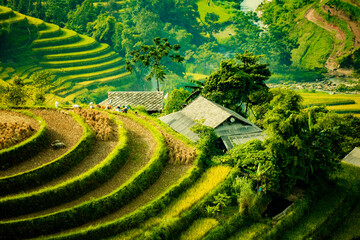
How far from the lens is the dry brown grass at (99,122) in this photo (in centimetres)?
1619

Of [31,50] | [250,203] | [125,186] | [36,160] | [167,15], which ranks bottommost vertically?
[250,203]

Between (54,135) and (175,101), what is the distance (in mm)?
14746

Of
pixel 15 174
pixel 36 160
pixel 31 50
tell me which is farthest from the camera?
pixel 31 50

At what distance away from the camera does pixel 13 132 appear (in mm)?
14328

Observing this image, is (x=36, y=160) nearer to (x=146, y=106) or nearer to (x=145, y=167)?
(x=145, y=167)

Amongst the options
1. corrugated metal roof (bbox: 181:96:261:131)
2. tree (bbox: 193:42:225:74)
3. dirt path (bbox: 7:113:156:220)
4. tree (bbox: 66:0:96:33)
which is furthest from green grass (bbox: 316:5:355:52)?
dirt path (bbox: 7:113:156:220)

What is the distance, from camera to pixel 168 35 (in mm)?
82750

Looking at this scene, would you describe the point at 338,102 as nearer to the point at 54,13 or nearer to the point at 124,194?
the point at 124,194

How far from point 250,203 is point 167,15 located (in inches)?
3327

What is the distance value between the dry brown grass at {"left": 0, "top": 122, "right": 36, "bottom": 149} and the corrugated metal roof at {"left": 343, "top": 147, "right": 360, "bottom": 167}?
19.6m

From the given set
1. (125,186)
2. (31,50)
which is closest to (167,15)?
(31,50)

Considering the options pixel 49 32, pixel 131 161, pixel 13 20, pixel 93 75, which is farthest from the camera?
pixel 49 32

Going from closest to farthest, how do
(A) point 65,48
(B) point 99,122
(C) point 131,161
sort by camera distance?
(C) point 131,161 → (B) point 99,122 → (A) point 65,48

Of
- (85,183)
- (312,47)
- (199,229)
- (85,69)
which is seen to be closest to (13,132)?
(85,183)
